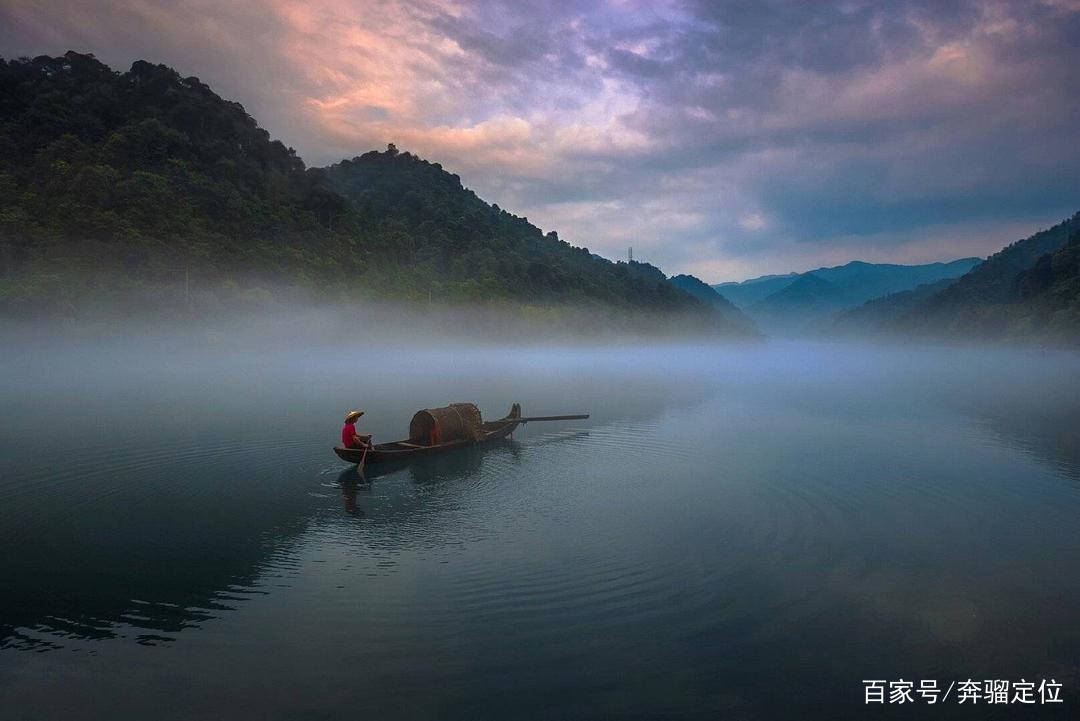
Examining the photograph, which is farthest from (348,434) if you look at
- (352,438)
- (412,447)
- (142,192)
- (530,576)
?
(142,192)

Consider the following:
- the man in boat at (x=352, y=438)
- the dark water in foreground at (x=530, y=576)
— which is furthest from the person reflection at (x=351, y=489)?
the man in boat at (x=352, y=438)

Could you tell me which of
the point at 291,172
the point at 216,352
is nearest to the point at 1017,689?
the point at 216,352

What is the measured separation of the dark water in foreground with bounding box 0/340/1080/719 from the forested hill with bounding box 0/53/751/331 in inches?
2752

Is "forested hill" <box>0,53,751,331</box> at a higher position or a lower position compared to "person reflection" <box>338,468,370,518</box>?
higher

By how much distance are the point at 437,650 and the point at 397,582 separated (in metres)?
3.19

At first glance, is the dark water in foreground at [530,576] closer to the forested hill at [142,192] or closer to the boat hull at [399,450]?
the boat hull at [399,450]

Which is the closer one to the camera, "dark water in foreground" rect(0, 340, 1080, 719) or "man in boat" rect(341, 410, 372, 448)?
"dark water in foreground" rect(0, 340, 1080, 719)

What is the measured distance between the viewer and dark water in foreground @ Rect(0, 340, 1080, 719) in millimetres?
9859

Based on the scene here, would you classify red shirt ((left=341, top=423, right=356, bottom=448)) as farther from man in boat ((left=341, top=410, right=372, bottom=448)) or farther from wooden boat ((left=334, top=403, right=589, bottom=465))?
wooden boat ((left=334, top=403, right=589, bottom=465))

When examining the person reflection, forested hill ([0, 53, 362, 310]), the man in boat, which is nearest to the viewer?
the person reflection

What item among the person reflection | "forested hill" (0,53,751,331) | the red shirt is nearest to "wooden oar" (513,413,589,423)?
the red shirt

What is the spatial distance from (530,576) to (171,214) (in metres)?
117

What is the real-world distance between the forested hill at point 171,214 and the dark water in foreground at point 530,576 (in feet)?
229

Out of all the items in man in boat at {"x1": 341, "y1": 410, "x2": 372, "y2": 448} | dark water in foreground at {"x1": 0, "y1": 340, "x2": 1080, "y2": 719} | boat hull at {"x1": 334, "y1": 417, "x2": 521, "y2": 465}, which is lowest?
dark water in foreground at {"x1": 0, "y1": 340, "x2": 1080, "y2": 719}
